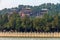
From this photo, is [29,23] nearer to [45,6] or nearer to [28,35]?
[28,35]

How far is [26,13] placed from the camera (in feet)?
26.1

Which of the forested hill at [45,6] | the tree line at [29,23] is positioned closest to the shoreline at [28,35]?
the tree line at [29,23]

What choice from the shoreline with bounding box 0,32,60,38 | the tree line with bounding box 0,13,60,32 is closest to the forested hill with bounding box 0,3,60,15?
the tree line with bounding box 0,13,60,32

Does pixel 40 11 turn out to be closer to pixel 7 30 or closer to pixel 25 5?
pixel 25 5

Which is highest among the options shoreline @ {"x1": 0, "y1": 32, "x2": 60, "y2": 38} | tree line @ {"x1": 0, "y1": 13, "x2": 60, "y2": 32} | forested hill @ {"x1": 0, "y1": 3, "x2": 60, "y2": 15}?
forested hill @ {"x1": 0, "y1": 3, "x2": 60, "y2": 15}

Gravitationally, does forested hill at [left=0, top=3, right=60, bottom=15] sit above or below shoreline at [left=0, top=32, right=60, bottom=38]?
above

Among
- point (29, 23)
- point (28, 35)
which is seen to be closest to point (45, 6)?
point (29, 23)

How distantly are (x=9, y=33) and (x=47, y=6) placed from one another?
1.37m

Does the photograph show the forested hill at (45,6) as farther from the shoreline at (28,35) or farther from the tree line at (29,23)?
the shoreline at (28,35)

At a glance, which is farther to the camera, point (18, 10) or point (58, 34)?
point (18, 10)

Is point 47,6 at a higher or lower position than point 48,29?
higher

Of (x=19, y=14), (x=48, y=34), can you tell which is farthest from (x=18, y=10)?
(x=48, y=34)

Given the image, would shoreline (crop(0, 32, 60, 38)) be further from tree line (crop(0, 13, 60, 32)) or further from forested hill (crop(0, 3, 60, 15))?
forested hill (crop(0, 3, 60, 15))

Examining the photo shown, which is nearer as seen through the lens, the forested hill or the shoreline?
the shoreline
